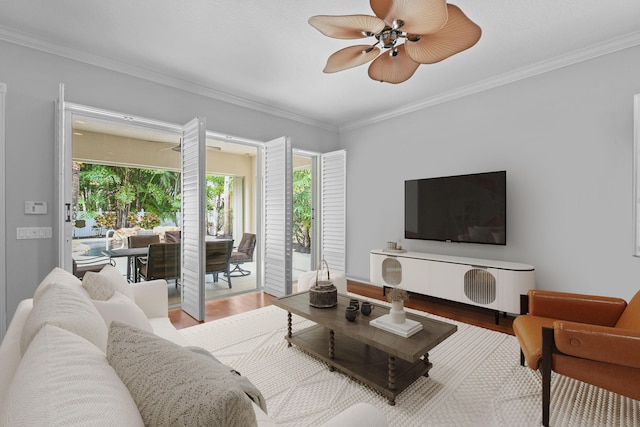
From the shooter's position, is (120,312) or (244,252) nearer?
(120,312)

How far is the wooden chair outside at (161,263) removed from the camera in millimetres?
3568

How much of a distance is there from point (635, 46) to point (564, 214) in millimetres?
1569

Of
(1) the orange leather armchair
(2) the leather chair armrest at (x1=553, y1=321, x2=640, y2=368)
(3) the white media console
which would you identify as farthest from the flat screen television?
(2) the leather chair armrest at (x1=553, y1=321, x2=640, y2=368)

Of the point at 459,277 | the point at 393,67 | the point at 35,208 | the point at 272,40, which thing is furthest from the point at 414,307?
the point at 35,208

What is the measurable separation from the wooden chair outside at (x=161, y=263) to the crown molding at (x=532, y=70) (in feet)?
11.6

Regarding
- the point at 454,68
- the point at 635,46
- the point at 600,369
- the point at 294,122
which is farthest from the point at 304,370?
the point at 635,46

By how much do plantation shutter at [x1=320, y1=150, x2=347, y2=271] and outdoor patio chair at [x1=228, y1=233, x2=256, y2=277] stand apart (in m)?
1.33

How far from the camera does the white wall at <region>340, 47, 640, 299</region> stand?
9.01ft

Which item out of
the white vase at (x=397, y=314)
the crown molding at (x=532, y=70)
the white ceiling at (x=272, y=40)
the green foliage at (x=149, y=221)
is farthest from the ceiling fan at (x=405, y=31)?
the green foliage at (x=149, y=221)

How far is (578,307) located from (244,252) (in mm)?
3750

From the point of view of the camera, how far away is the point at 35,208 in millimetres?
2709

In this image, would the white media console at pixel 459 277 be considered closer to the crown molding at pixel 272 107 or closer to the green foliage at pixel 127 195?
the crown molding at pixel 272 107

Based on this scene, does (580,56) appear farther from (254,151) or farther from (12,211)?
(12,211)

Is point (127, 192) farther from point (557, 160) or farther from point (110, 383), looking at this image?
point (557, 160)
